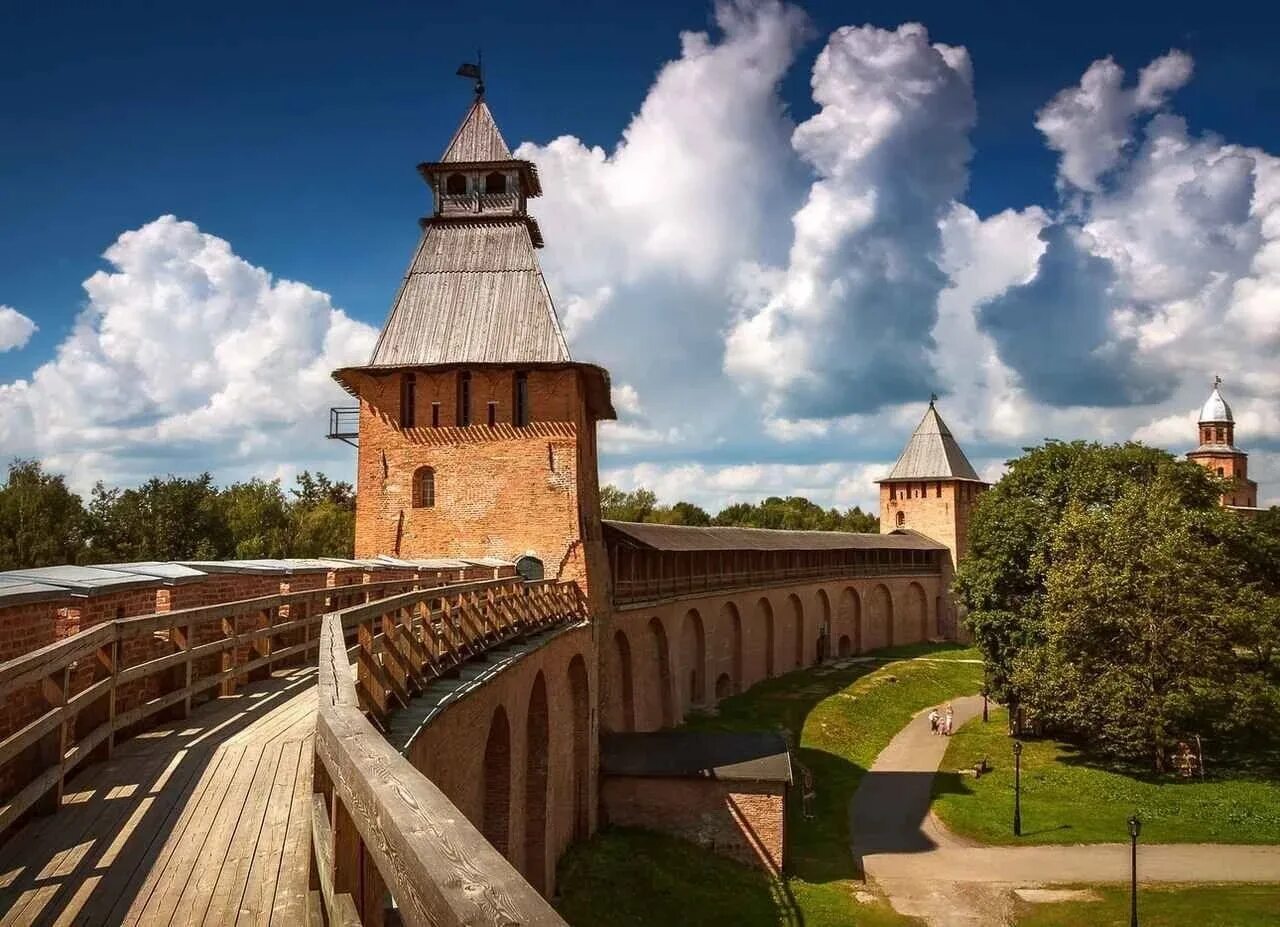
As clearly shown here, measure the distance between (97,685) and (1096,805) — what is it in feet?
73.0

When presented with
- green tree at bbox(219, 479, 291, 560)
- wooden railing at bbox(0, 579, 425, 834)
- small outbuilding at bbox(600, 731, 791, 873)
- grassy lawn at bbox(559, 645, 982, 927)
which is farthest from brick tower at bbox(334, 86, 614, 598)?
green tree at bbox(219, 479, 291, 560)

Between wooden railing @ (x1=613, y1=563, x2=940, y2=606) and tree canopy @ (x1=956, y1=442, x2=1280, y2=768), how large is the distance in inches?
334

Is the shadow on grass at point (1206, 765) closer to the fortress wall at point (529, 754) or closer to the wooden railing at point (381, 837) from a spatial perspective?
the fortress wall at point (529, 754)

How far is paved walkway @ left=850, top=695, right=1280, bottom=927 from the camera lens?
16891 mm

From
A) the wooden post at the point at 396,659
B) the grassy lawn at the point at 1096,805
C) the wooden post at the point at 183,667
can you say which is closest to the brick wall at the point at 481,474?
the grassy lawn at the point at 1096,805

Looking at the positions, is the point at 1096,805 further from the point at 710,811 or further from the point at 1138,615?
the point at 710,811

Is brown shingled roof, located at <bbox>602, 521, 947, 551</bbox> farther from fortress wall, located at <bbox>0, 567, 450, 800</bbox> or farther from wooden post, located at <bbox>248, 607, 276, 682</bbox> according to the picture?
fortress wall, located at <bbox>0, 567, 450, 800</bbox>

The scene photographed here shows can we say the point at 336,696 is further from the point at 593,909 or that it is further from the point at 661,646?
the point at 661,646

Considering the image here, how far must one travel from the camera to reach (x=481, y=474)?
2178 centimetres

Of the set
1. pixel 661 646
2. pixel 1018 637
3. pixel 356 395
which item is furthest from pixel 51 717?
pixel 1018 637

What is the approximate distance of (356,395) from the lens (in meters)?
23.6

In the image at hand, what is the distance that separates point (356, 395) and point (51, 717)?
1959 cm

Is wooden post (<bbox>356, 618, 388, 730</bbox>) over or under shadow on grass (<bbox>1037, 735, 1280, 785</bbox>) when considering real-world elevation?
over

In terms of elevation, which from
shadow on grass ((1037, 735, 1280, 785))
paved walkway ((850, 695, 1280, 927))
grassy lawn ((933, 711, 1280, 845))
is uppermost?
shadow on grass ((1037, 735, 1280, 785))
